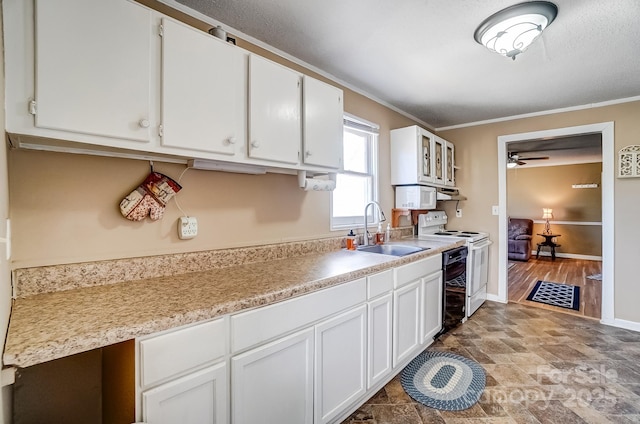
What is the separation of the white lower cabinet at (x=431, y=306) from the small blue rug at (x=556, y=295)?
222 cm

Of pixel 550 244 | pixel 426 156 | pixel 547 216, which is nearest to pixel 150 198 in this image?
pixel 426 156

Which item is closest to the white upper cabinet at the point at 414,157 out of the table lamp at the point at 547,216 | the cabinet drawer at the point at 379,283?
the cabinet drawer at the point at 379,283

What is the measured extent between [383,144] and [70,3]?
2.67 m

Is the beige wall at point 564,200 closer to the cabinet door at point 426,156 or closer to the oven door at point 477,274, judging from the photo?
the oven door at point 477,274

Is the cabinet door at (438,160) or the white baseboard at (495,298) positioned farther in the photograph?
the white baseboard at (495,298)

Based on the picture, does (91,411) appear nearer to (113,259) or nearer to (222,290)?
(113,259)

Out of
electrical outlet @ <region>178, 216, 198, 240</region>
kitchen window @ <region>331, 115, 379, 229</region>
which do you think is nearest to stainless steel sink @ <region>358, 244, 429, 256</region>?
kitchen window @ <region>331, 115, 379, 229</region>

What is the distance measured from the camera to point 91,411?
130 centimetres

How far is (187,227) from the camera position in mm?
1614

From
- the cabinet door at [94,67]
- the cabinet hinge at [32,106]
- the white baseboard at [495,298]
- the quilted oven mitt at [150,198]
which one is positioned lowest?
the white baseboard at [495,298]

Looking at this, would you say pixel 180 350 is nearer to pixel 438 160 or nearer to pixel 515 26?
pixel 515 26

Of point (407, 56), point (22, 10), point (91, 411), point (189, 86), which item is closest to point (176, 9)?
point (189, 86)

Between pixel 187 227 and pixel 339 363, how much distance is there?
3.62 feet

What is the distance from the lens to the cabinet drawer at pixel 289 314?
1178mm
